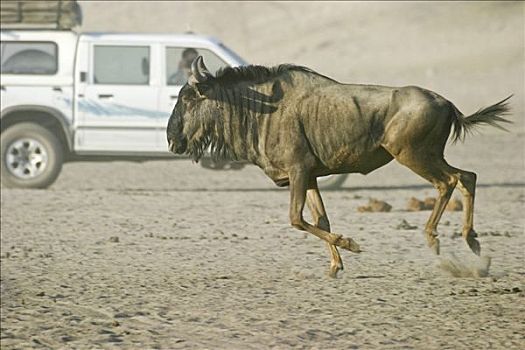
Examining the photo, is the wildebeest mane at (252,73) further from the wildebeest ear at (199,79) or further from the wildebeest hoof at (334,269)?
the wildebeest hoof at (334,269)

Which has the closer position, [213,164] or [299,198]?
[299,198]

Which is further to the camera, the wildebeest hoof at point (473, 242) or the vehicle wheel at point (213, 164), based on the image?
the vehicle wheel at point (213, 164)

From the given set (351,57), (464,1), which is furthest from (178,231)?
(464,1)

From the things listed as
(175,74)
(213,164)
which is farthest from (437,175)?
(213,164)

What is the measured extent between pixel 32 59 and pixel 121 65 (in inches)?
45.3

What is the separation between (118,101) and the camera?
17844mm

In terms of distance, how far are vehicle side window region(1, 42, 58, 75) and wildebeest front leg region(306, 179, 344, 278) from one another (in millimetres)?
8115

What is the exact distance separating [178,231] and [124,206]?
2613 millimetres

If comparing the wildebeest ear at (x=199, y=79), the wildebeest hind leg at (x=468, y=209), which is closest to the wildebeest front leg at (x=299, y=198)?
the wildebeest ear at (x=199, y=79)

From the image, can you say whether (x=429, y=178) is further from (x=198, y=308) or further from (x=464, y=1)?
(x=464, y=1)

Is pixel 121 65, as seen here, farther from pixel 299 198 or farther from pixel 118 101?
pixel 299 198

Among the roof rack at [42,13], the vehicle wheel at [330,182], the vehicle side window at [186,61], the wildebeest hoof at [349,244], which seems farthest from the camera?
the roof rack at [42,13]

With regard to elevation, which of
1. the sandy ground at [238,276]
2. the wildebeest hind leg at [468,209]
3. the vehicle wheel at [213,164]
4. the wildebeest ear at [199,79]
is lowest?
the sandy ground at [238,276]

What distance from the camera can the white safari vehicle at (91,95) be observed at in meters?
17.8
